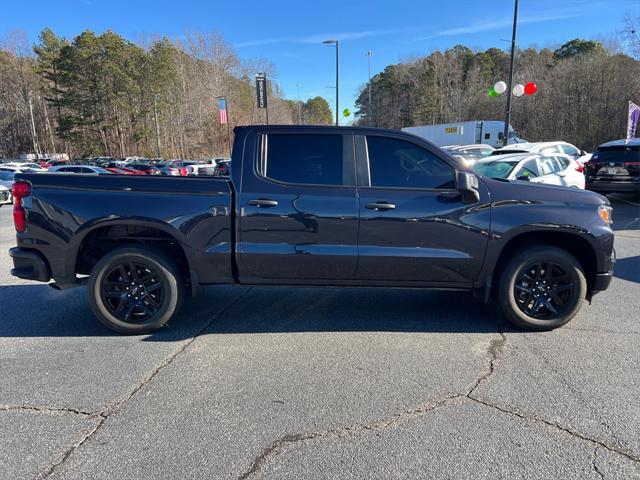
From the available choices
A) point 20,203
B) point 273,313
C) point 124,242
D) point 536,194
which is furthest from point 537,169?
point 20,203

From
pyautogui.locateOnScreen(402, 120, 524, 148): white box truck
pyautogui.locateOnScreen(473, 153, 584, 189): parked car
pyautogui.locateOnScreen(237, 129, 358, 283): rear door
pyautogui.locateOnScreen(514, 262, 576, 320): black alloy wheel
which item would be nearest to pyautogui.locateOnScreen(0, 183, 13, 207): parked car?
pyautogui.locateOnScreen(237, 129, 358, 283): rear door

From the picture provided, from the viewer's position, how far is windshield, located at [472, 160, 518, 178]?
934cm

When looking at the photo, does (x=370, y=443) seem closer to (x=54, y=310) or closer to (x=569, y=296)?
(x=569, y=296)

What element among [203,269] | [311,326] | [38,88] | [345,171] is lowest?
[311,326]

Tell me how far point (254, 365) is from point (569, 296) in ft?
10.0

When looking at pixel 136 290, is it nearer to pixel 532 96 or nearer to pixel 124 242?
pixel 124 242

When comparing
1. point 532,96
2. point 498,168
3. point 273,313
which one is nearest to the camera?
point 273,313

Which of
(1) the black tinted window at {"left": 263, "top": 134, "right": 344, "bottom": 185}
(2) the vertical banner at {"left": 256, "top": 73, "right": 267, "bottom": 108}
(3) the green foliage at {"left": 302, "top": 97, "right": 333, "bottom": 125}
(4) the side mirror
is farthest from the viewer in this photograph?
(3) the green foliage at {"left": 302, "top": 97, "right": 333, "bottom": 125}

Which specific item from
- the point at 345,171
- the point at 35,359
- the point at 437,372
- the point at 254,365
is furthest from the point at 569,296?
the point at 35,359

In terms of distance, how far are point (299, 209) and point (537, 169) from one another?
8246mm

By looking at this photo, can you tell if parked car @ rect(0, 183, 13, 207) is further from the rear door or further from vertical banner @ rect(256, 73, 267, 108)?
vertical banner @ rect(256, 73, 267, 108)

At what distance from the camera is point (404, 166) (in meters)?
3.82

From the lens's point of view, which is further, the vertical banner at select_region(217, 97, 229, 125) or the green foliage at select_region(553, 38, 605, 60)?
the green foliage at select_region(553, 38, 605, 60)

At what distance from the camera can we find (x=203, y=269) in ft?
12.6
